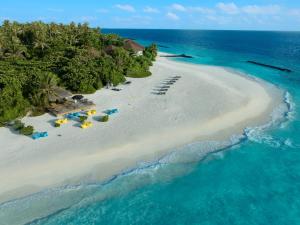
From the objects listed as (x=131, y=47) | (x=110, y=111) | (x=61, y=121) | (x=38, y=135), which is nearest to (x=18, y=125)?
(x=38, y=135)

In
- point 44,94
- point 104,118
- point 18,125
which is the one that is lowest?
point 18,125

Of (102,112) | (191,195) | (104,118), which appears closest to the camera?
(191,195)

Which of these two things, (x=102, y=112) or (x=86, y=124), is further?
(x=102, y=112)

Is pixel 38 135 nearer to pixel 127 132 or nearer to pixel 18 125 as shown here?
pixel 18 125

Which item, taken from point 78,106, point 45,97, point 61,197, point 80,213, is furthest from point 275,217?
point 45,97

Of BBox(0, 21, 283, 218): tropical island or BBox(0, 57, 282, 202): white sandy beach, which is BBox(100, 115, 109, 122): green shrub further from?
BBox(0, 57, 282, 202): white sandy beach

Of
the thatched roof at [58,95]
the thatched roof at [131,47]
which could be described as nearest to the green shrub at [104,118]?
the thatched roof at [58,95]

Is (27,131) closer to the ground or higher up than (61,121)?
closer to the ground
